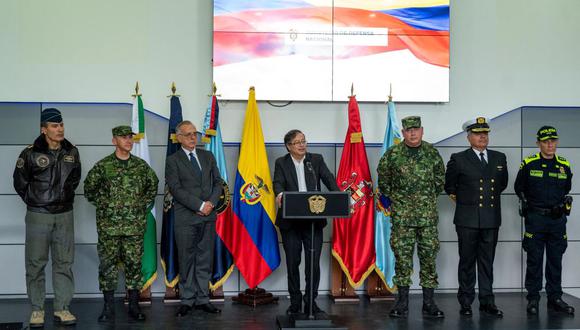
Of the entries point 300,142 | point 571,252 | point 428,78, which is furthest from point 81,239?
point 571,252

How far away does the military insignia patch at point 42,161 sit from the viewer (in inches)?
193

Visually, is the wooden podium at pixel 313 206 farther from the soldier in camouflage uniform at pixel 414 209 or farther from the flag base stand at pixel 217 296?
the flag base stand at pixel 217 296

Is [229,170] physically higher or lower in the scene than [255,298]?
higher

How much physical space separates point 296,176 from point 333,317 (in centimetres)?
122

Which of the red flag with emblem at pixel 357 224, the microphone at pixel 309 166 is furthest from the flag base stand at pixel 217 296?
the microphone at pixel 309 166

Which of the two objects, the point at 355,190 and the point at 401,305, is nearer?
the point at 401,305

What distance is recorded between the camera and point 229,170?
6184 millimetres

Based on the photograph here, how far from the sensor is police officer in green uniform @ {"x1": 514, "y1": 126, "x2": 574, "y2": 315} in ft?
17.4

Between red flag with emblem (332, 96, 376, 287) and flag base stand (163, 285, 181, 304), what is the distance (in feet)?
4.92

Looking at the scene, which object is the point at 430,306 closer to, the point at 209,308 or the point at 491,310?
the point at 491,310

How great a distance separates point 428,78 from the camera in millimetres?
6348

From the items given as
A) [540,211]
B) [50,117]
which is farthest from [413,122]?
[50,117]

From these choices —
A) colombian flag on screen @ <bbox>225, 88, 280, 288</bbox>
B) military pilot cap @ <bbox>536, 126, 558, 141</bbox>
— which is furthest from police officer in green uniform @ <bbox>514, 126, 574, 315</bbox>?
colombian flag on screen @ <bbox>225, 88, 280, 288</bbox>

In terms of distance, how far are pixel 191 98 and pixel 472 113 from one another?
2854 millimetres
